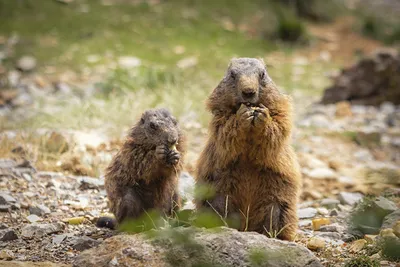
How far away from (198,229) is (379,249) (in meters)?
1.30

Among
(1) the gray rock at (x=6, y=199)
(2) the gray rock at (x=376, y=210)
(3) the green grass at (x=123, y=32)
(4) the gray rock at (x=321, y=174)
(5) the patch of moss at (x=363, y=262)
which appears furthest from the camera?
(3) the green grass at (x=123, y=32)

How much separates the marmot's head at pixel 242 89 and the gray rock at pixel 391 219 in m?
1.32

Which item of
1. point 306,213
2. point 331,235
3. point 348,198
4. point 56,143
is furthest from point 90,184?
point 348,198

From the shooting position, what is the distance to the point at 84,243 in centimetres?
443

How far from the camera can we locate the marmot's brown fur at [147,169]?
4.75m

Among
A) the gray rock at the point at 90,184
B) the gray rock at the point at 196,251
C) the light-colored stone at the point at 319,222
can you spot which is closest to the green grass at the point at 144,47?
the gray rock at the point at 90,184

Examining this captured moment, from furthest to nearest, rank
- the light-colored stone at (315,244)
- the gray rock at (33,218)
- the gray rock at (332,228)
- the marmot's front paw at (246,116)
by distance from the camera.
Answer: the gray rock at (332,228) → the gray rock at (33,218) → the light-colored stone at (315,244) → the marmot's front paw at (246,116)

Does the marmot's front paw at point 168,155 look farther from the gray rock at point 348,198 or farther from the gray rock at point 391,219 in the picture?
the gray rock at point 348,198

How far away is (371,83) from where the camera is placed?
11531mm

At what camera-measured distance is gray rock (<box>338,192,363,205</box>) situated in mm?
6488

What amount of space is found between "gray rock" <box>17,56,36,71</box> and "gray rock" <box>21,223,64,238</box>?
7.70 m

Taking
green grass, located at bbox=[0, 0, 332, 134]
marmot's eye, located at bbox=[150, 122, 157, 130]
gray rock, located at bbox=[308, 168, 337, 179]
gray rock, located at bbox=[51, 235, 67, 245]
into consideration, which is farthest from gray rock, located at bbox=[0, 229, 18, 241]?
green grass, located at bbox=[0, 0, 332, 134]

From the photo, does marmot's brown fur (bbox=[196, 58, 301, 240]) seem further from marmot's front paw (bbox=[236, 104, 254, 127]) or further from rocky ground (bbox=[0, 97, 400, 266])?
rocky ground (bbox=[0, 97, 400, 266])

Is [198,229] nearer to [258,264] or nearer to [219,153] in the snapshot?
[258,264]
